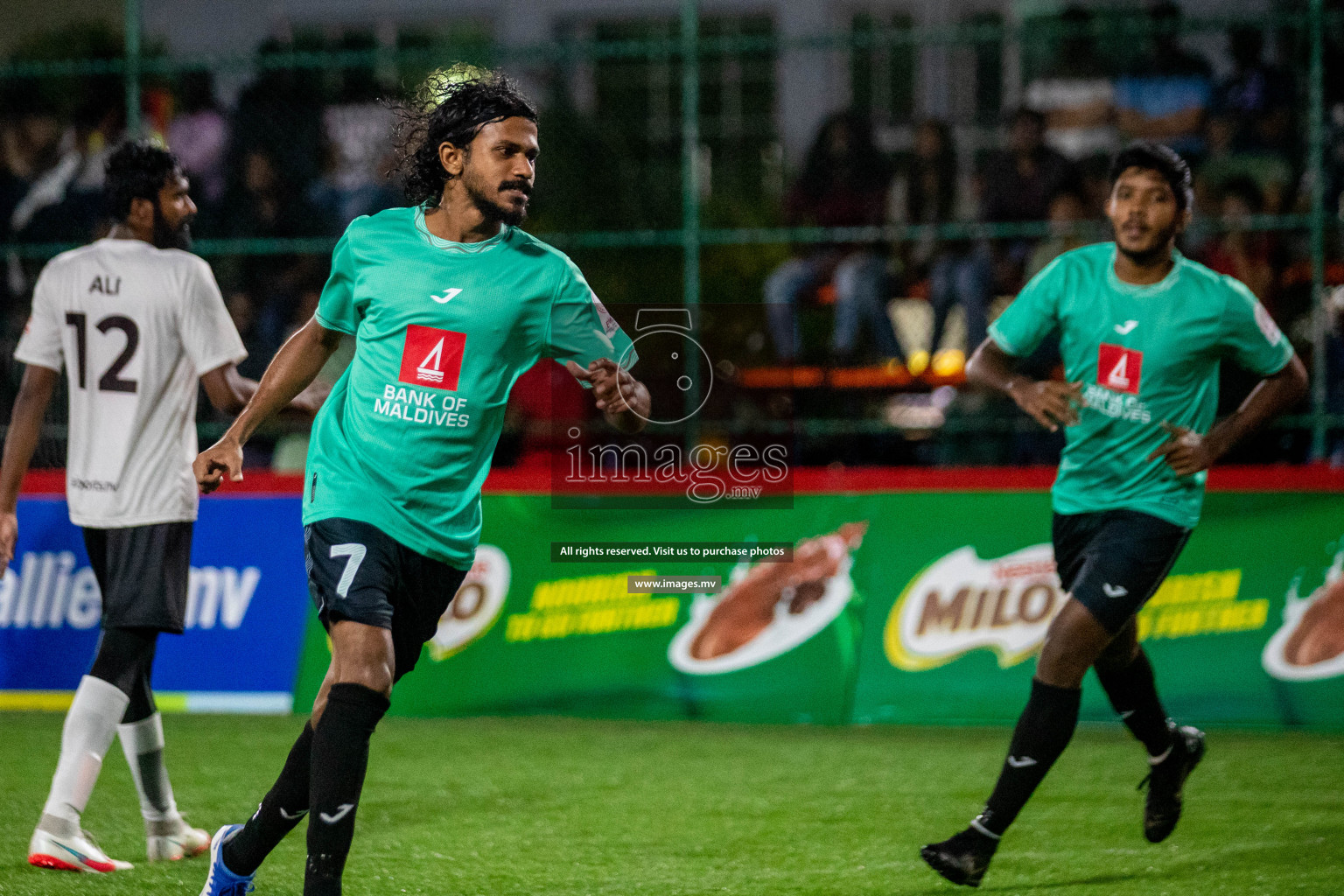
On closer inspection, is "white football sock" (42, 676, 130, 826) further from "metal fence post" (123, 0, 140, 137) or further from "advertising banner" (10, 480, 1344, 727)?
"metal fence post" (123, 0, 140, 137)

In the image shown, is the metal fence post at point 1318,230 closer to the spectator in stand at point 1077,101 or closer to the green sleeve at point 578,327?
the spectator in stand at point 1077,101

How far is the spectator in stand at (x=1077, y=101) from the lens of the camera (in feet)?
34.1

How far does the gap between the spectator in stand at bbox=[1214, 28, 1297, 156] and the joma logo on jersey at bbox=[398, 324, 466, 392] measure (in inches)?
266

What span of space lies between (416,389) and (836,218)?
7.00 metres

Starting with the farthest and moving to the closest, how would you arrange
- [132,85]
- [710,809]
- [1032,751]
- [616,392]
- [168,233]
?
1. [132,85]
2. [710,809]
3. [168,233]
4. [1032,751]
5. [616,392]

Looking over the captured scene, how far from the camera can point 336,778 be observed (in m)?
3.82

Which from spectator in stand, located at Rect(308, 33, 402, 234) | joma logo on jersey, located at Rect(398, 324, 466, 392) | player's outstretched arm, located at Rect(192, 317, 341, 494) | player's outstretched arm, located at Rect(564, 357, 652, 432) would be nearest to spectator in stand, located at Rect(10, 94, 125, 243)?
spectator in stand, located at Rect(308, 33, 402, 234)

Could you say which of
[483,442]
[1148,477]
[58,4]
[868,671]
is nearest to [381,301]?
[483,442]

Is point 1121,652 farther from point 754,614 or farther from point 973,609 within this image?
point 754,614

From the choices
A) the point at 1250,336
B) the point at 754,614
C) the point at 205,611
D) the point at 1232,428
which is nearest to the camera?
the point at 1232,428

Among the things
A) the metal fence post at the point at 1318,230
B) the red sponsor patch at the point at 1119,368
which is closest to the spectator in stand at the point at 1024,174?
the metal fence post at the point at 1318,230

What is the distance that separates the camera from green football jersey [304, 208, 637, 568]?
160 inches

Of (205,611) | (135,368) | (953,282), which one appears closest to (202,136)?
(205,611)

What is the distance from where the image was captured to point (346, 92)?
1064cm
